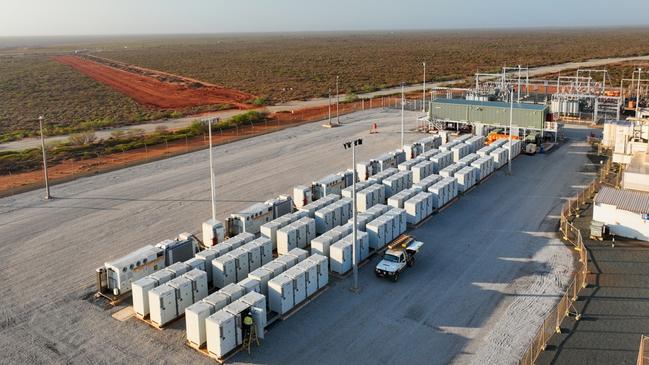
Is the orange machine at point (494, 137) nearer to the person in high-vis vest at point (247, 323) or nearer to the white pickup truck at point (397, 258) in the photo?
the white pickup truck at point (397, 258)

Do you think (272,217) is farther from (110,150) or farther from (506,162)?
(110,150)

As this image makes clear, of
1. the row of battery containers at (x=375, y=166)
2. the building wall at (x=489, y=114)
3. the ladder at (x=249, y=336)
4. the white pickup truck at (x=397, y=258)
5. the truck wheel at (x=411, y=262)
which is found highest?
the building wall at (x=489, y=114)

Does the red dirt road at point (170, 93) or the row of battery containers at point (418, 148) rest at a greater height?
the red dirt road at point (170, 93)

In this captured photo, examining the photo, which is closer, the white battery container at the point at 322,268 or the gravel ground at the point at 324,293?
the gravel ground at the point at 324,293

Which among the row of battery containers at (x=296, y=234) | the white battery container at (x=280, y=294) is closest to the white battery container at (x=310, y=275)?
the white battery container at (x=280, y=294)

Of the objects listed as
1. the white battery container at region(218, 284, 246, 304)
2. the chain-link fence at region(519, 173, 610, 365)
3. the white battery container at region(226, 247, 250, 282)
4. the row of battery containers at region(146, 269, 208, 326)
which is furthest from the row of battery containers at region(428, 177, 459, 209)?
the row of battery containers at region(146, 269, 208, 326)

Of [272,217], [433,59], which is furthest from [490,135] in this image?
[433,59]

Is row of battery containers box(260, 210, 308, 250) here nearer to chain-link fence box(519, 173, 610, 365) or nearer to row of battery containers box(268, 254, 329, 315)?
row of battery containers box(268, 254, 329, 315)
